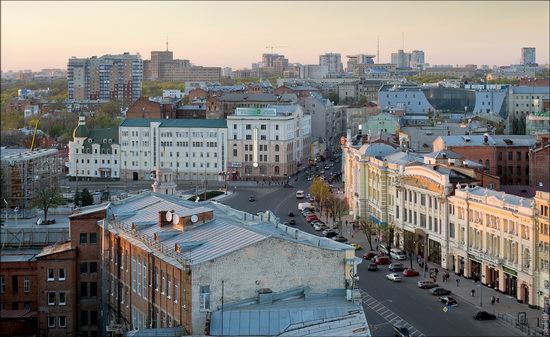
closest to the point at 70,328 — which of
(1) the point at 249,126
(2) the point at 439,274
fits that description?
(2) the point at 439,274

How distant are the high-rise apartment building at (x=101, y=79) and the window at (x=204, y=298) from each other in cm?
11068

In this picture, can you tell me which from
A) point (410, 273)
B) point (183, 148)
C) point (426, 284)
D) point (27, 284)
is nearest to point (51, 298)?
point (27, 284)

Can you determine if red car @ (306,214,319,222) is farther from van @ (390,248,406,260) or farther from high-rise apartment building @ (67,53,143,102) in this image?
high-rise apartment building @ (67,53,143,102)

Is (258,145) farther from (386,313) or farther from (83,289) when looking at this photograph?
(83,289)

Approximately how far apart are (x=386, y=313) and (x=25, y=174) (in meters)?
23.1

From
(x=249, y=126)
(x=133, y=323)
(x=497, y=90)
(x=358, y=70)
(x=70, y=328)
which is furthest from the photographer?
(x=358, y=70)

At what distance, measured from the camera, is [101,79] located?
131 meters

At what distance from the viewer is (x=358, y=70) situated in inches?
7539

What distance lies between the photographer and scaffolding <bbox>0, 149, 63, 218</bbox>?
44.1m

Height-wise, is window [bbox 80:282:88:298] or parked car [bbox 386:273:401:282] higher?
window [bbox 80:282:88:298]

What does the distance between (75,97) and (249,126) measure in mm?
69675

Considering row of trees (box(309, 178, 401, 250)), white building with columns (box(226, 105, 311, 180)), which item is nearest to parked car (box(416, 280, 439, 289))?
row of trees (box(309, 178, 401, 250))

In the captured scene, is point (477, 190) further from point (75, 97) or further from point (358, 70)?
point (358, 70)

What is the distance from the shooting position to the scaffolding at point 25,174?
145 feet
